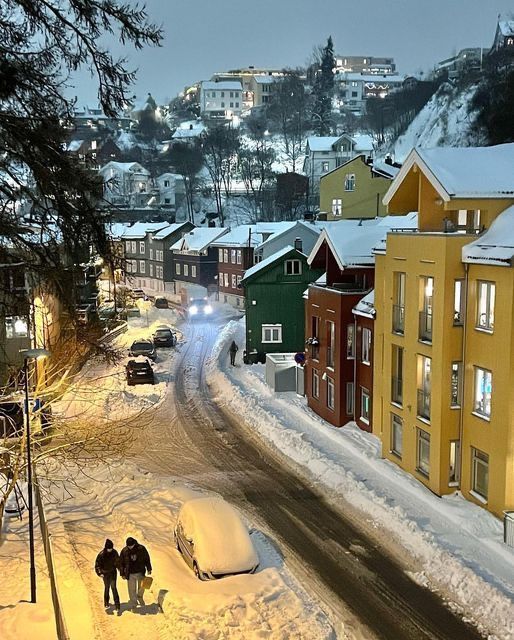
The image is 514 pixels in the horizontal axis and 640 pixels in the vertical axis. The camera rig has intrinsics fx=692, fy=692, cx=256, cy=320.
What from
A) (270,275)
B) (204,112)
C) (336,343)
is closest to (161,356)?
(270,275)

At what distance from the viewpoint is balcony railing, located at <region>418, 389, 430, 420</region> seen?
21.1 meters

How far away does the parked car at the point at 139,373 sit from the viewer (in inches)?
1449

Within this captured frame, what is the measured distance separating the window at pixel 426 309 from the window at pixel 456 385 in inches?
47.4

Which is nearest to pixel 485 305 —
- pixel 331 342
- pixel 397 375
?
pixel 397 375

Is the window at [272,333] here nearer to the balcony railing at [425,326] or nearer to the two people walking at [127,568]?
the balcony railing at [425,326]

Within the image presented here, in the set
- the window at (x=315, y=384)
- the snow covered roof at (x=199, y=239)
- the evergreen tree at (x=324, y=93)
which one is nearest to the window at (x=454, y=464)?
the window at (x=315, y=384)

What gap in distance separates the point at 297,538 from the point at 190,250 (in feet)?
172

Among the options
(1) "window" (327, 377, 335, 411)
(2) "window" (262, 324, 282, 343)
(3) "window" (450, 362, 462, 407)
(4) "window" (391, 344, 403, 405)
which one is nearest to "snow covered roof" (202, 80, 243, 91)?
(2) "window" (262, 324, 282, 343)

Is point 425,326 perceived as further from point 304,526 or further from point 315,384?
point 315,384

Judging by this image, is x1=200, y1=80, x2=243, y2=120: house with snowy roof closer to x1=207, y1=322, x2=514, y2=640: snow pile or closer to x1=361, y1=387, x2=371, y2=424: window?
x1=207, y1=322, x2=514, y2=640: snow pile

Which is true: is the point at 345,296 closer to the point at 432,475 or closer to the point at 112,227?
the point at 432,475

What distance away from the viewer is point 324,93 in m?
114

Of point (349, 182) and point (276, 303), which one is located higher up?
point (349, 182)

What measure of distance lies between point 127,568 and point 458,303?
463 inches
